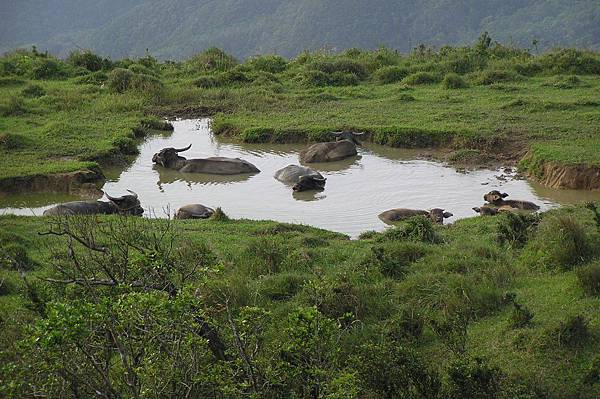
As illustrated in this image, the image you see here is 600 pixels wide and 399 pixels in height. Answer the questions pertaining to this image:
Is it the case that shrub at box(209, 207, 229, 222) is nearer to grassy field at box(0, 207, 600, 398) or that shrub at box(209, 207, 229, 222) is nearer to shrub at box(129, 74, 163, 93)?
grassy field at box(0, 207, 600, 398)

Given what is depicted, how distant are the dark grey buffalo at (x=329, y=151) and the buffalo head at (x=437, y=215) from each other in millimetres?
3575

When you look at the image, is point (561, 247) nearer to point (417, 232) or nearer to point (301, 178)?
point (417, 232)

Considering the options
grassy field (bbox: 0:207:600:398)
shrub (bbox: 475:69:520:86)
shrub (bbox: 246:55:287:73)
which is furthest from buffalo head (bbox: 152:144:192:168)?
shrub (bbox: 246:55:287:73)

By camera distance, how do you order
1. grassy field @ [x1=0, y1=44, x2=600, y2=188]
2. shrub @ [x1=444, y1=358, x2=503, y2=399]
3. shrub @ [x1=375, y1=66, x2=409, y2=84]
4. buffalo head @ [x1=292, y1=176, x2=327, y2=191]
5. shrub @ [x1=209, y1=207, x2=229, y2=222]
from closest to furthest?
shrub @ [x1=444, y1=358, x2=503, y2=399] < shrub @ [x1=209, y1=207, x2=229, y2=222] < buffalo head @ [x1=292, y1=176, x2=327, y2=191] < grassy field @ [x1=0, y1=44, x2=600, y2=188] < shrub @ [x1=375, y1=66, x2=409, y2=84]

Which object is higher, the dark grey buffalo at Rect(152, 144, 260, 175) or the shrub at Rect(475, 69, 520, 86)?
the shrub at Rect(475, 69, 520, 86)

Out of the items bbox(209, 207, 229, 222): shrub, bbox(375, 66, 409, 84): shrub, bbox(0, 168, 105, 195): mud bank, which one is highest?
bbox(375, 66, 409, 84): shrub

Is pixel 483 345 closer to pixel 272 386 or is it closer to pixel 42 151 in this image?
pixel 272 386

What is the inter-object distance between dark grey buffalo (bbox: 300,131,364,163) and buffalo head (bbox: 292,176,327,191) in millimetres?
1777

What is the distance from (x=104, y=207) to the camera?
10.6m

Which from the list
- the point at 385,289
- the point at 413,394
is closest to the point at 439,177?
the point at 385,289

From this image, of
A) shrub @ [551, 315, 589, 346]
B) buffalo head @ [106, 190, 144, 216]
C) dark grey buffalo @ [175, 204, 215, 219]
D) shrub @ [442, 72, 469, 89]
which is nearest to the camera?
shrub @ [551, 315, 589, 346]

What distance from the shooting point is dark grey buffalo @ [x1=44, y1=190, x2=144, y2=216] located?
10.3m

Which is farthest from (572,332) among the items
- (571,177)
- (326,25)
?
(326,25)

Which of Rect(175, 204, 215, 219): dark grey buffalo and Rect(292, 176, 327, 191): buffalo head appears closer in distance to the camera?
Rect(175, 204, 215, 219): dark grey buffalo
